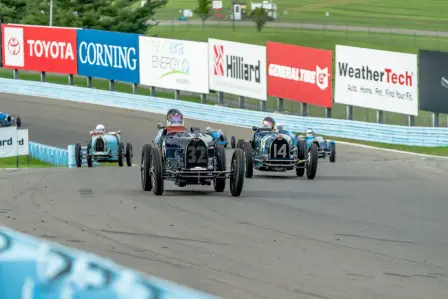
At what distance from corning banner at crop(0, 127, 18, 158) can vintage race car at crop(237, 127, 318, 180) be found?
33.3 ft

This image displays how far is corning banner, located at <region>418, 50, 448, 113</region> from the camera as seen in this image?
36.2 metres

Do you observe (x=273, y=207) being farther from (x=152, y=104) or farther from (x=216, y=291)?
(x=152, y=104)

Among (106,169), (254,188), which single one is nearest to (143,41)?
(106,169)

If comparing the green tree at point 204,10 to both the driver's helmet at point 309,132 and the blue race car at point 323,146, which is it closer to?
the blue race car at point 323,146

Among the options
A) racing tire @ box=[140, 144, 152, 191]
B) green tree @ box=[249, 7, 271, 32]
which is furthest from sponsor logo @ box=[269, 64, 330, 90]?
green tree @ box=[249, 7, 271, 32]

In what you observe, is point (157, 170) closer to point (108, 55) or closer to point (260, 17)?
point (108, 55)

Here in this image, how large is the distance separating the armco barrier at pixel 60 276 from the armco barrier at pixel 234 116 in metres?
30.1

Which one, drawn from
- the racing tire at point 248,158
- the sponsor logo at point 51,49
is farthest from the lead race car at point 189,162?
the sponsor logo at point 51,49

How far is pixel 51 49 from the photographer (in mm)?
55906

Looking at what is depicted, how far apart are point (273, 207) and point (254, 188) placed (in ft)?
10.8

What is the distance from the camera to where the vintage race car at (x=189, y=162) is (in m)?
19.6

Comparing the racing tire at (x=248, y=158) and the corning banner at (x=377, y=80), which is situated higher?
the corning banner at (x=377, y=80)

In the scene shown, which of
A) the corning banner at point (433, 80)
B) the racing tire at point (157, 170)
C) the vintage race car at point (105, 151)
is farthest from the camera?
the corning banner at point (433, 80)

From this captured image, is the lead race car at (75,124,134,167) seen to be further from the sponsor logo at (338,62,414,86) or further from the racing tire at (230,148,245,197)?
the racing tire at (230,148,245,197)
